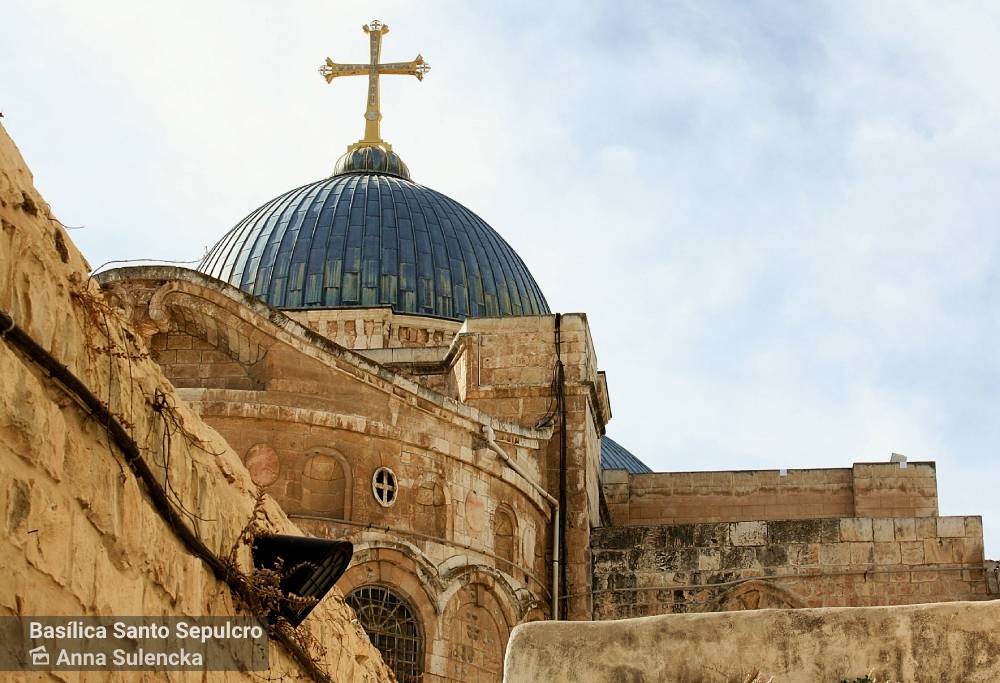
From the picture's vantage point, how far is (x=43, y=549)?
550 cm

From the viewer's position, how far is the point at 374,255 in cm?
2545

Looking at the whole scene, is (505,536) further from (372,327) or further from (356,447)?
(372,327)

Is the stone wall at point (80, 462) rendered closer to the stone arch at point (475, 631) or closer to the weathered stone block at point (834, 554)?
the stone arch at point (475, 631)

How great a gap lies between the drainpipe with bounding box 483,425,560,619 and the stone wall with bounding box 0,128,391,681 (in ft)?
32.4

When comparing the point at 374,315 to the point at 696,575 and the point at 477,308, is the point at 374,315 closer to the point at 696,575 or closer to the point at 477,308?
the point at 477,308

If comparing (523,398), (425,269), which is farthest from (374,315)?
(523,398)

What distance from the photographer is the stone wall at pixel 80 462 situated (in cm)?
540

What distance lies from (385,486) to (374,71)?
48.4 ft

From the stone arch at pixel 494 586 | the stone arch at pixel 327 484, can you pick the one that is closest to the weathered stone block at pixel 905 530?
the stone arch at pixel 494 586

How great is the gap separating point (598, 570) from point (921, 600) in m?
3.38

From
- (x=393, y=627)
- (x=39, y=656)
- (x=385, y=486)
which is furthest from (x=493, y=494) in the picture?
(x=39, y=656)

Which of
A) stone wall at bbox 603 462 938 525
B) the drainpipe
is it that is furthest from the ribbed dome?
the drainpipe

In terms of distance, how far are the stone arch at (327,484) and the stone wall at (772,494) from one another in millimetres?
6415

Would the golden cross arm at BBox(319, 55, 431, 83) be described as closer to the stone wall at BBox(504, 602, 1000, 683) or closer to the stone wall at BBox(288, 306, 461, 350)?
the stone wall at BBox(288, 306, 461, 350)
